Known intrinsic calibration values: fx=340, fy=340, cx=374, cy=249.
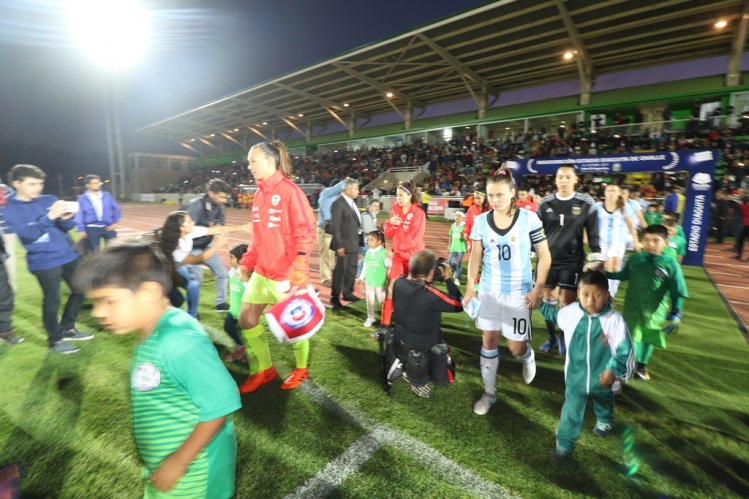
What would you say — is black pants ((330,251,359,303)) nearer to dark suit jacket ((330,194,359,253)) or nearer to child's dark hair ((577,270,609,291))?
dark suit jacket ((330,194,359,253))

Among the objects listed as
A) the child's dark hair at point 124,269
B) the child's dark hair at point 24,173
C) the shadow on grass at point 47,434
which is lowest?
the shadow on grass at point 47,434

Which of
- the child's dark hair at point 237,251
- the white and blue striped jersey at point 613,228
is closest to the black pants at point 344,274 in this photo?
the child's dark hair at point 237,251

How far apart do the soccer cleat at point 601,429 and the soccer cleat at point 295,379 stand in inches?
109

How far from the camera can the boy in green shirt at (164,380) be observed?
117 centimetres

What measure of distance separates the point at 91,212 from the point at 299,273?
19.1 feet

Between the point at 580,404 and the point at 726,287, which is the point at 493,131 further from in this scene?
the point at 580,404

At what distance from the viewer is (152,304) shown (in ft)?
4.18

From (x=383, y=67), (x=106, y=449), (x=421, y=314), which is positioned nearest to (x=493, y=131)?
(x=383, y=67)

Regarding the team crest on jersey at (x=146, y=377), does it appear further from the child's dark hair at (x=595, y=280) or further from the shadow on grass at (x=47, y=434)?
the child's dark hair at (x=595, y=280)

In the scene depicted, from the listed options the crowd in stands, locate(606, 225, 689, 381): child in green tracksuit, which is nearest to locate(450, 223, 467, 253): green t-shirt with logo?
locate(606, 225, 689, 381): child in green tracksuit

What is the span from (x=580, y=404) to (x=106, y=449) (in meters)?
3.70

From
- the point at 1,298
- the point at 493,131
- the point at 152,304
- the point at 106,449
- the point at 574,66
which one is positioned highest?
the point at 574,66

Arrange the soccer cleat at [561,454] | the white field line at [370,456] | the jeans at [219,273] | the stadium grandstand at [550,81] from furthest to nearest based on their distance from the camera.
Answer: the stadium grandstand at [550,81]
the jeans at [219,273]
the soccer cleat at [561,454]
the white field line at [370,456]

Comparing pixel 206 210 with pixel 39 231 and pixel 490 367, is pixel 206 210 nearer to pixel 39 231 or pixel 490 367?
pixel 39 231
